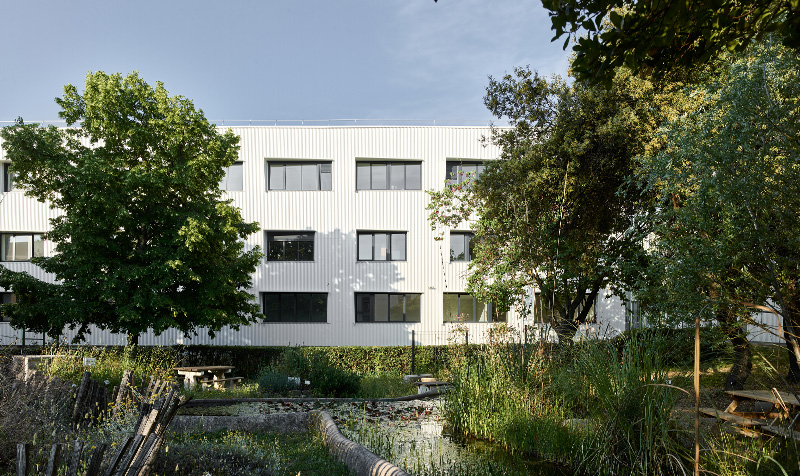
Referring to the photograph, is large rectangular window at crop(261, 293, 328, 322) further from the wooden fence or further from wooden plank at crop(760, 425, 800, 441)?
the wooden fence

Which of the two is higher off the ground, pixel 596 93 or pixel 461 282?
pixel 596 93

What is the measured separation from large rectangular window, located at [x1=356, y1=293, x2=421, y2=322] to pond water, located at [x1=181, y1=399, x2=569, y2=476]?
1165cm

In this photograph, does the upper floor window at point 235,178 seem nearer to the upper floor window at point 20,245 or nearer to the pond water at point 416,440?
the upper floor window at point 20,245

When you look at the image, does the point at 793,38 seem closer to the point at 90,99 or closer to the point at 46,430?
the point at 46,430

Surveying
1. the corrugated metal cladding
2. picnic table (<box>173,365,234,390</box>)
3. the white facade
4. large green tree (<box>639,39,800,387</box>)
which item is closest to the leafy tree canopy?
large green tree (<box>639,39,800,387</box>)

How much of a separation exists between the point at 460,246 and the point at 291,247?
6526 millimetres

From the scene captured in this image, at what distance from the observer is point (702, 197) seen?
9445mm

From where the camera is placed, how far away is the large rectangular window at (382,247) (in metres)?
22.8

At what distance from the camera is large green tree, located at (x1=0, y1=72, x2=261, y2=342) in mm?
14562

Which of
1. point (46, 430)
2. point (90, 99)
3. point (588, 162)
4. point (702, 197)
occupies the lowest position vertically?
point (46, 430)

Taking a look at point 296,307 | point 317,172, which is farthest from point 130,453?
point 317,172

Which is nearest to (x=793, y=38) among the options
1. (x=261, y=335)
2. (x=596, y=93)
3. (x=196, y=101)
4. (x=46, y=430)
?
(x=46, y=430)

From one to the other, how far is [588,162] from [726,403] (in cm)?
545

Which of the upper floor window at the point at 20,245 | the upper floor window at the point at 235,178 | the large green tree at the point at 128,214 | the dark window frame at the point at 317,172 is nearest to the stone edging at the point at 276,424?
the large green tree at the point at 128,214
